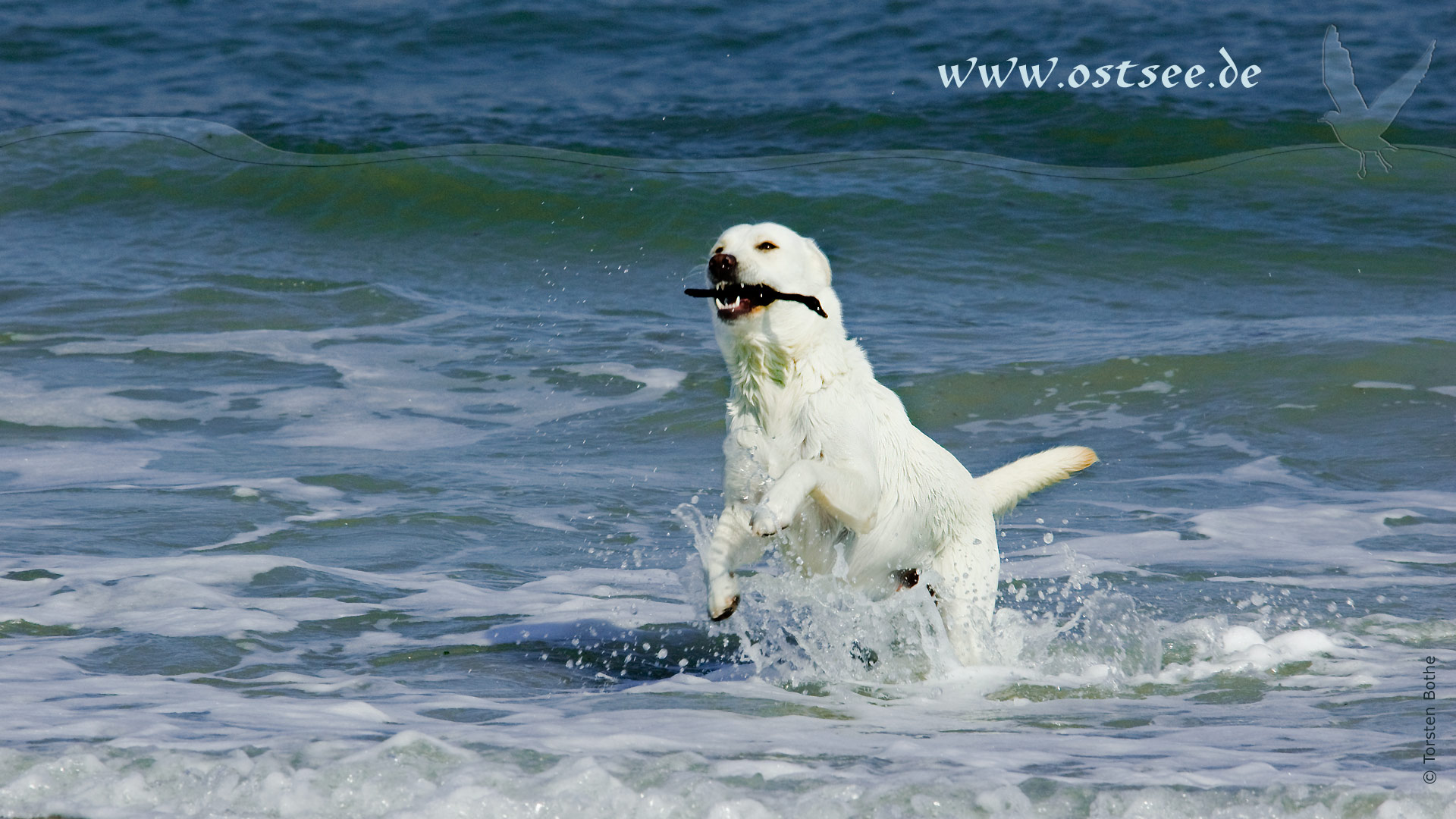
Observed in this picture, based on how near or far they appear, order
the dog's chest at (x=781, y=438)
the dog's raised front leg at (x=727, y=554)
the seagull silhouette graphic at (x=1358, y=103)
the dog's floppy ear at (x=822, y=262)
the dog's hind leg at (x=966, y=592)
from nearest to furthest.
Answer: the dog's raised front leg at (x=727, y=554)
the dog's chest at (x=781, y=438)
the dog's floppy ear at (x=822, y=262)
the dog's hind leg at (x=966, y=592)
the seagull silhouette graphic at (x=1358, y=103)

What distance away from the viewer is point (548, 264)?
1284cm

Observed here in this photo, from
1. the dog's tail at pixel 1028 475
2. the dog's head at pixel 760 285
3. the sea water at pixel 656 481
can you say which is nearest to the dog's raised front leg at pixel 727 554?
the sea water at pixel 656 481

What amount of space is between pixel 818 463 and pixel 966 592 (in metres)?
0.86

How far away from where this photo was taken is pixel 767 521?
403 cm

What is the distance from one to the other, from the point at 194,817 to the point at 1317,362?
7.98 m

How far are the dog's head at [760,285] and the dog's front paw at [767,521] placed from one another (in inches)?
26.2

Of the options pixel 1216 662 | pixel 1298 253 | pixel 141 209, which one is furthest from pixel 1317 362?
pixel 141 209

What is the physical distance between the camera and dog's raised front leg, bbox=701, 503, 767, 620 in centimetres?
429

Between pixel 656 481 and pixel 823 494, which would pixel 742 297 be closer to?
pixel 823 494

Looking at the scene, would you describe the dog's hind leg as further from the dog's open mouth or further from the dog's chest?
the dog's open mouth

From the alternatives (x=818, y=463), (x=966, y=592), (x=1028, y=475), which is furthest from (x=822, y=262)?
(x=966, y=592)

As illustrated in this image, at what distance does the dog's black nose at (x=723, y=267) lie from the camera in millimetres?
4359

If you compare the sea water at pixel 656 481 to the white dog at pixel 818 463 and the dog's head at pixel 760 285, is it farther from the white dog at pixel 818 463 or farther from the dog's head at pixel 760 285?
the dog's head at pixel 760 285

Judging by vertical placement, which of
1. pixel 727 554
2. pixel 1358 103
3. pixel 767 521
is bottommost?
pixel 727 554
